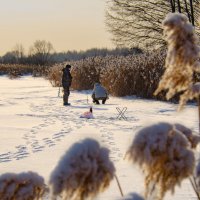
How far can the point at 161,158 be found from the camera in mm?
1278

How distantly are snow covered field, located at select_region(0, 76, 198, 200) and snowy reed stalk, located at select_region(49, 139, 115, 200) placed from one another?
12cm

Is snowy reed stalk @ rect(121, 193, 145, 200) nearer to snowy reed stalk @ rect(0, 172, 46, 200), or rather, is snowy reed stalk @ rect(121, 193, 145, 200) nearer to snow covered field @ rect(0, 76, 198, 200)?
snow covered field @ rect(0, 76, 198, 200)

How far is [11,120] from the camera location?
13055 mm

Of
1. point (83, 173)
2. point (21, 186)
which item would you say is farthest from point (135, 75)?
point (83, 173)

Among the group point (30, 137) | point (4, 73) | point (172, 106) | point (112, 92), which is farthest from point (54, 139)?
point (4, 73)

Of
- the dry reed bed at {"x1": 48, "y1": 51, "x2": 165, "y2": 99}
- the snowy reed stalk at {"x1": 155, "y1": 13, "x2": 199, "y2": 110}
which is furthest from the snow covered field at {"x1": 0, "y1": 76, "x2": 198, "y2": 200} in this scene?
the dry reed bed at {"x1": 48, "y1": 51, "x2": 165, "y2": 99}

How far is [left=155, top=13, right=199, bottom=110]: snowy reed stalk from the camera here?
58.4 inches

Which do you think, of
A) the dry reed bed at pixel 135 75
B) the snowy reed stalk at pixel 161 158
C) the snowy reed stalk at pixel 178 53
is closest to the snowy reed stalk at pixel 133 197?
the snowy reed stalk at pixel 161 158

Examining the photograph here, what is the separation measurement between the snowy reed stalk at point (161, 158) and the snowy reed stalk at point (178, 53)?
0.77 ft

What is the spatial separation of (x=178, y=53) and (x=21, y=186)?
59 cm

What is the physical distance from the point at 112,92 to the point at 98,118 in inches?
292

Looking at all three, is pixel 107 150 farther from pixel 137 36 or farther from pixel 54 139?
pixel 137 36

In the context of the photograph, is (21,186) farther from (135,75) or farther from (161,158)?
(135,75)

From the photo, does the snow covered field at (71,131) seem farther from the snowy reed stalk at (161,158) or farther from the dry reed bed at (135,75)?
the dry reed bed at (135,75)
